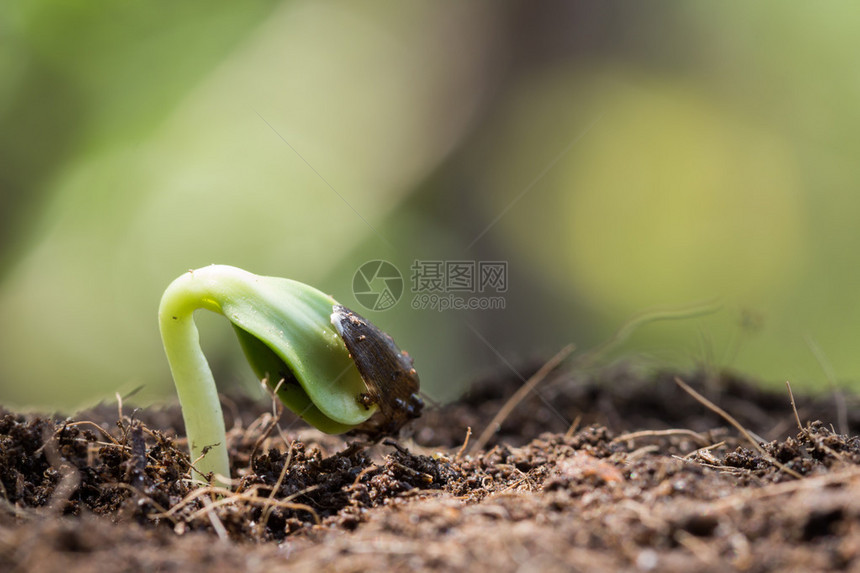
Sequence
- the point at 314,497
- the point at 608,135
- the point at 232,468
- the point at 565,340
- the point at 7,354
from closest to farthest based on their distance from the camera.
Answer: the point at 314,497 → the point at 232,468 → the point at 7,354 → the point at 565,340 → the point at 608,135

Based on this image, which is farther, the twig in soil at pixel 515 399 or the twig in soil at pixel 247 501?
the twig in soil at pixel 515 399

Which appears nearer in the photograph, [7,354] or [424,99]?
[7,354]

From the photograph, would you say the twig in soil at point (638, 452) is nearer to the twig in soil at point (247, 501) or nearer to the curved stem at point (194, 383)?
the twig in soil at point (247, 501)

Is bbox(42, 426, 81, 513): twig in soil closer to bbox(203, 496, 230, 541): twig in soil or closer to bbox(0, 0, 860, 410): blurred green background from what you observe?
bbox(203, 496, 230, 541): twig in soil

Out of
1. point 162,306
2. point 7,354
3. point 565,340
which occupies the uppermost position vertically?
point 162,306

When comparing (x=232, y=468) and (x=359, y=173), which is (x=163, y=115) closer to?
(x=359, y=173)

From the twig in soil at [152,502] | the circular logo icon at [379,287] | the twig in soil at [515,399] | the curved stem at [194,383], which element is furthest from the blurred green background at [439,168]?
the twig in soil at [152,502]

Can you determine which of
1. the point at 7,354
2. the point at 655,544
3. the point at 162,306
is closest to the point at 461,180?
the point at 7,354

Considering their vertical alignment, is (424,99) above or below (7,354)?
above
